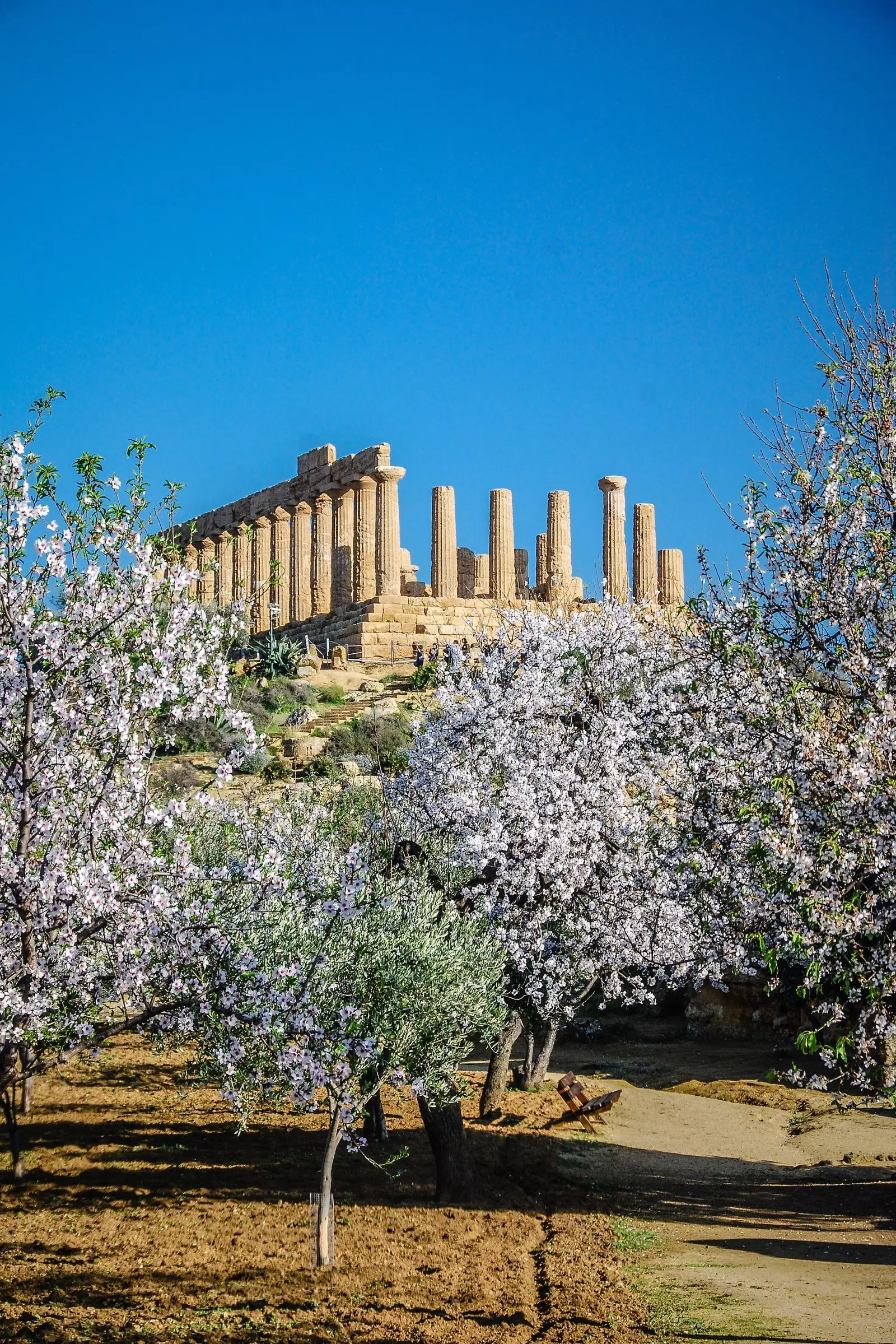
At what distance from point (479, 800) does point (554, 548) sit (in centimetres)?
3429

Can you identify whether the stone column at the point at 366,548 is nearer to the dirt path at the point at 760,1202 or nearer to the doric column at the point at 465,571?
the doric column at the point at 465,571

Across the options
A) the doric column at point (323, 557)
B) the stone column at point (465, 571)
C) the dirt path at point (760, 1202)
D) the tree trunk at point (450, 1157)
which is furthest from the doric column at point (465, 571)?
the tree trunk at point (450, 1157)

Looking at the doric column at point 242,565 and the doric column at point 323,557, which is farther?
the doric column at point 242,565

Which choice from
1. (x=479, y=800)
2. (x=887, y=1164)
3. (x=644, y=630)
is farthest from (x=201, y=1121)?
(x=644, y=630)

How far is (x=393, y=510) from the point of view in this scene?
48.8 meters

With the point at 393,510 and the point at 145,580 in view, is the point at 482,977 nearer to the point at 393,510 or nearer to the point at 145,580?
the point at 145,580

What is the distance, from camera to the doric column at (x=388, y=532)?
48.4 m

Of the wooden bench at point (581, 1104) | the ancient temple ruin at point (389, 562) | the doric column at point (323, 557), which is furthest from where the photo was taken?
the doric column at point (323, 557)

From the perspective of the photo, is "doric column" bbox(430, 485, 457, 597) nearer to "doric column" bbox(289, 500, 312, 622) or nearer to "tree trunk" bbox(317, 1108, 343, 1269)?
"doric column" bbox(289, 500, 312, 622)

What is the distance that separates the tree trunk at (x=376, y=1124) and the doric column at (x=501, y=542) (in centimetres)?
3423

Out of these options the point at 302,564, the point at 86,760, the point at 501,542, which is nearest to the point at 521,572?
the point at 501,542

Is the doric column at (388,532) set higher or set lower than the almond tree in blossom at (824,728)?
higher

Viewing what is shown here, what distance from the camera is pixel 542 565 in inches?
1950

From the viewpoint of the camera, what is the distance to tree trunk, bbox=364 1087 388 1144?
1493 centimetres
